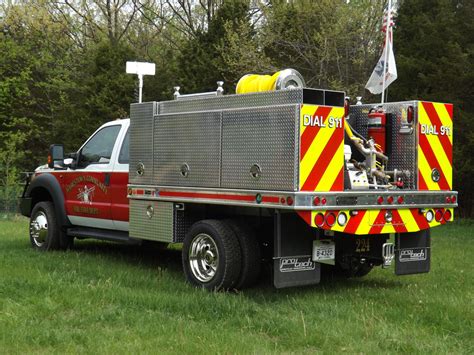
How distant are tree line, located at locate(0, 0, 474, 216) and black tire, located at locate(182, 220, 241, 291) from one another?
12.3 metres

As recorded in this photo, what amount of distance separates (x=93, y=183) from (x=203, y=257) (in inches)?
110

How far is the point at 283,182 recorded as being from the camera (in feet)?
21.4

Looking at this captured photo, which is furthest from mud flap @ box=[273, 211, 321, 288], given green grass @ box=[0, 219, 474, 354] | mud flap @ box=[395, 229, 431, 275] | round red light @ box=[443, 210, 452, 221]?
round red light @ box=[443, 210, 452, 221]

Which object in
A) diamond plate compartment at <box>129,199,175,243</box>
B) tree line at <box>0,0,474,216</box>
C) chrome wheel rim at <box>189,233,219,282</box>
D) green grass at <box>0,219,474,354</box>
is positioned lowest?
green grass at <box>0,219,474,354</box>

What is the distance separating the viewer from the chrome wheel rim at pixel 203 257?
728 centimetres

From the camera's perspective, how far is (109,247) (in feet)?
37.4

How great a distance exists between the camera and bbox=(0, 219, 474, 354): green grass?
17.4 ft

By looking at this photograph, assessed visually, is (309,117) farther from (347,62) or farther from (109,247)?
(347,62)

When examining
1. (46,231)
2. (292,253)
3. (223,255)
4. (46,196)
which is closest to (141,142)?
(223,255)

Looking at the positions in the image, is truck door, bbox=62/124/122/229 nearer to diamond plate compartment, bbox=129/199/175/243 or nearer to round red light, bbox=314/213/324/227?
diamond plate compartment, bbox=129/199/175/243

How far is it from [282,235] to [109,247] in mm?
5376

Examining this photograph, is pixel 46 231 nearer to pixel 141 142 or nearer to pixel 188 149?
pixel 141 142

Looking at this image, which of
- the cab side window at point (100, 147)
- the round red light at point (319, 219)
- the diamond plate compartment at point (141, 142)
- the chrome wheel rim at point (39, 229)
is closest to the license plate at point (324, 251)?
the round red light at point (319, 219)

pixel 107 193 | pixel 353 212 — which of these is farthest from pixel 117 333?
pixel 107 193
